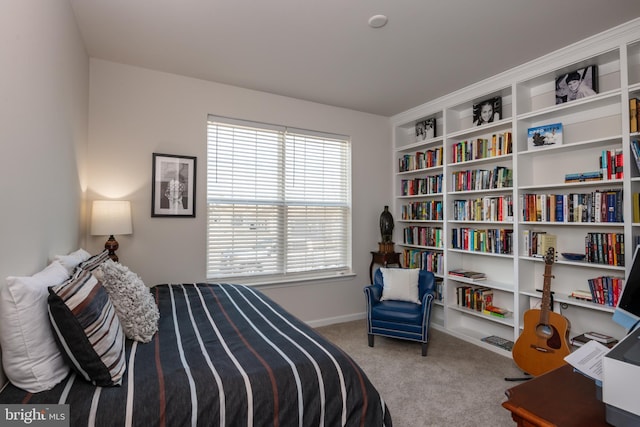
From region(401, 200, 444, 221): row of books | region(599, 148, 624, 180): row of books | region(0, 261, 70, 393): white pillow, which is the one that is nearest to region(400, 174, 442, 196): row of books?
region(401, 200, 444, 221): row of books

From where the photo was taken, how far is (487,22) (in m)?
2.34

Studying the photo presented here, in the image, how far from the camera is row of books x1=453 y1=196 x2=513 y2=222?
3207 millimetres

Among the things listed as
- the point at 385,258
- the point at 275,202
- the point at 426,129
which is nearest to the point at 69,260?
the point at 275,202

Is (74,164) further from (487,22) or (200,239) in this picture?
(487,22)

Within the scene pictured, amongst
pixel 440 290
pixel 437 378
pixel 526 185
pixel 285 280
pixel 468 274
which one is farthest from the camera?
pixel 440 290

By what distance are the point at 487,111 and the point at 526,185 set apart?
917mm

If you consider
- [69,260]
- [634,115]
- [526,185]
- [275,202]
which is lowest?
[69,260]

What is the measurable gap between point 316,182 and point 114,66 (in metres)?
2.33

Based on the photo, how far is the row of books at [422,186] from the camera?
3965 millimetres

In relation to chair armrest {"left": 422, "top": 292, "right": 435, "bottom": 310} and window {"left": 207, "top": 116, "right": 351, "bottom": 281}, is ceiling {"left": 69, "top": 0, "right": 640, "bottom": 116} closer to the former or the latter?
window {"left": 207, "top": 116, "right": 351, "bottom": 281}

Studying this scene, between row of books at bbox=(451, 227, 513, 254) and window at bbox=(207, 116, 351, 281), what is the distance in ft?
4.29

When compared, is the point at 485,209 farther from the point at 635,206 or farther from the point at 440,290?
the point at 635,206

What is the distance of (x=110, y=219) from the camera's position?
265cm

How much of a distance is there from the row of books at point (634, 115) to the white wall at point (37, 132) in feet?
11.8
